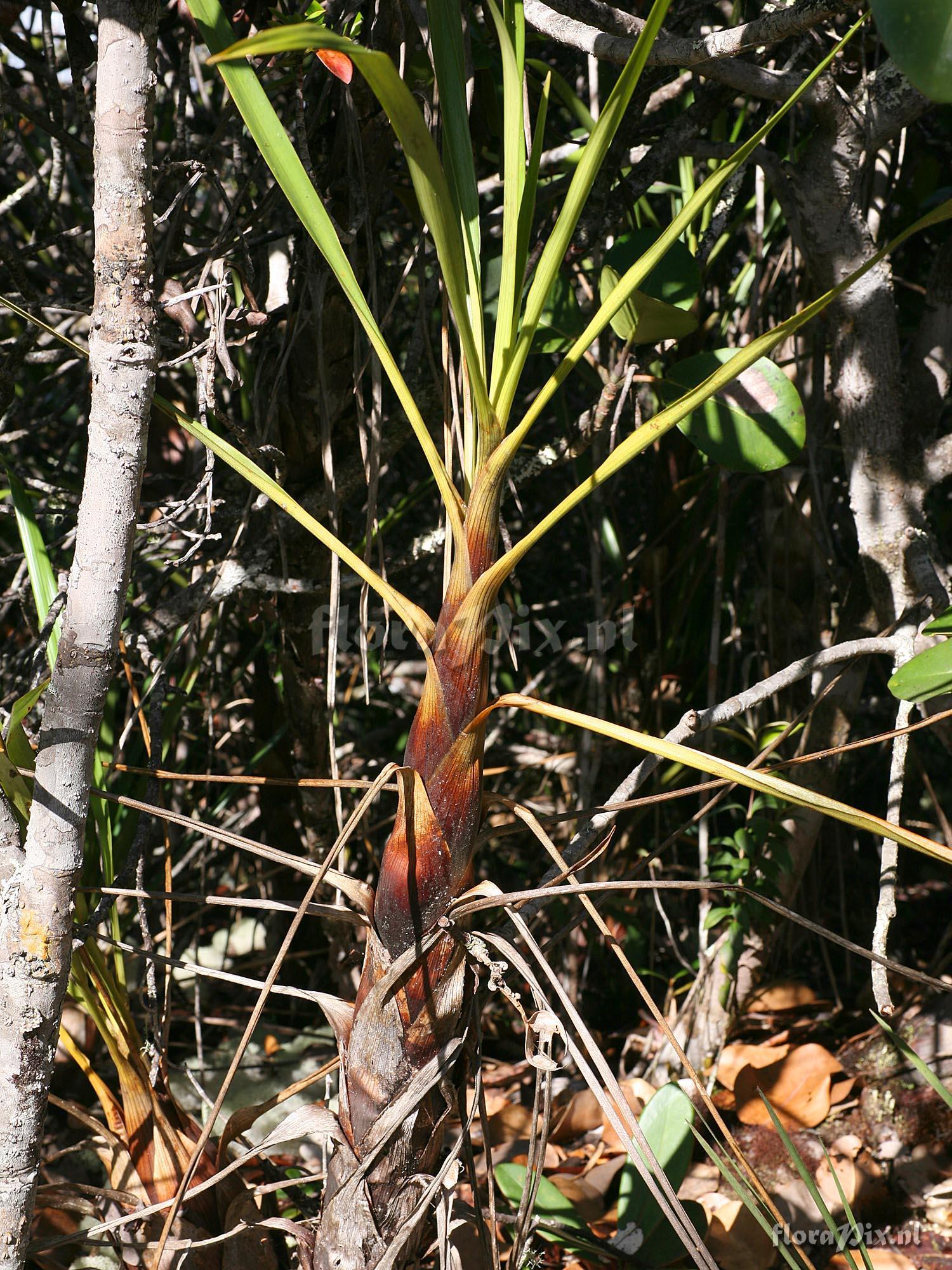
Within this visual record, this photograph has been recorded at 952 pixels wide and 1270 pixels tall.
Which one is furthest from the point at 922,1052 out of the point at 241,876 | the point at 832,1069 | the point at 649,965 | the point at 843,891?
the point at 241,876

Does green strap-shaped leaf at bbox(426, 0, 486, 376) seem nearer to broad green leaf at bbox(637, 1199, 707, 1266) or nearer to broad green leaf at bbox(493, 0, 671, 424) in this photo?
broad green leaf at bbox(493, 0, 671, 424)

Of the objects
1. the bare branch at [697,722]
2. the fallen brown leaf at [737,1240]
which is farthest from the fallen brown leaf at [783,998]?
the bare branch at [697,722]

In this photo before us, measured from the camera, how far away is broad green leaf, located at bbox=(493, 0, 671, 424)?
16.8 inches

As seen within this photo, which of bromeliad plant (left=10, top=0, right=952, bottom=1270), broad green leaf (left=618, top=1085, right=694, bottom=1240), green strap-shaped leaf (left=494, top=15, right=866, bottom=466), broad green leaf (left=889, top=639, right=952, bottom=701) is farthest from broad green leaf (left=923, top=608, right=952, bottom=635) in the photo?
broad green leaf (left=618, top=1085, right=694, bottom=1240)

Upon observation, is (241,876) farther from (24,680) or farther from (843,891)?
(843,891)

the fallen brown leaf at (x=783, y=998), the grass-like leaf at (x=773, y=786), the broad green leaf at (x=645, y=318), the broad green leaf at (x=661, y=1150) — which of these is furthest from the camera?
the fallen brown leaf at (x=783, y=998)

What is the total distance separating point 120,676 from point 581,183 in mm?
885

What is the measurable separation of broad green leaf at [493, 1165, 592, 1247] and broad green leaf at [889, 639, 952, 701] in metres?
0.57

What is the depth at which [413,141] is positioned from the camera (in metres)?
0.43

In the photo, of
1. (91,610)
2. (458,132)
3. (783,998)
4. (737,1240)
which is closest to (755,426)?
(458,132)

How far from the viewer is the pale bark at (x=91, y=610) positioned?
1.58ft

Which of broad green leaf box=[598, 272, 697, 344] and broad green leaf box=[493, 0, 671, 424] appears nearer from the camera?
broad green leaf box=[493, 0, 671, 424]

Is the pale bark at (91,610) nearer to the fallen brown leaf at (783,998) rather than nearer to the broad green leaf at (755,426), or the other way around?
the broad green leaf at (755,426)

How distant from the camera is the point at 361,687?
137 centimetres
